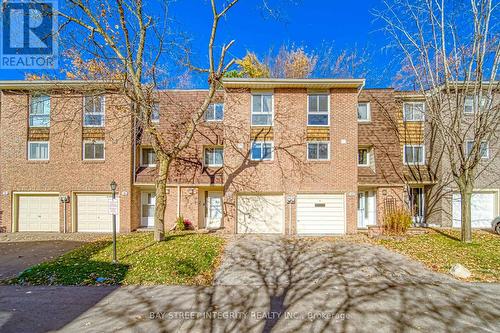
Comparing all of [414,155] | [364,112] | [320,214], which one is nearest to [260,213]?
[320,214]

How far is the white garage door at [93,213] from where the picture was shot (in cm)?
1403

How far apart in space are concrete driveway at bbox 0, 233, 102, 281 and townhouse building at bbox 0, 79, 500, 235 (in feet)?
3.88

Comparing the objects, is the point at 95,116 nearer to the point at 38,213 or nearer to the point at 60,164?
the point at 60,164

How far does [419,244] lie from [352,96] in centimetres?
735

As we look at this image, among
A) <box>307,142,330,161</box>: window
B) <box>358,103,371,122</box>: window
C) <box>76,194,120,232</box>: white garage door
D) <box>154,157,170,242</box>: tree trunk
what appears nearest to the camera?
<box>154,157,170,242</box>: tree trunk

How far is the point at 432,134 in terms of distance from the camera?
50.0 feet

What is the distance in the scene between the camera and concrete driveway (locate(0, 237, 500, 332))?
4.63 meters

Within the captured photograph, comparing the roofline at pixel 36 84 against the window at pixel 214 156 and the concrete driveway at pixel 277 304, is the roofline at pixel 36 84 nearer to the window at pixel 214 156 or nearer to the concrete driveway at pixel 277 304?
the window at pixel 214 156

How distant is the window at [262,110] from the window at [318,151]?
2.37 meters

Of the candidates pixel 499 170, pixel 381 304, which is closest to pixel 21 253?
pixel 381 304

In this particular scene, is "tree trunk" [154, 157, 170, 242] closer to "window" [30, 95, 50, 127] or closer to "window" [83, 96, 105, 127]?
"window" [83, 96, 105, 127]

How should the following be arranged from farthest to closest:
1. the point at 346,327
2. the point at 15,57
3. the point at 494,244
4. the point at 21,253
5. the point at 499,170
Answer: the point at 499,170, the point at 15,57, the point at 494,244, the point at 21,253, the point at 346,327

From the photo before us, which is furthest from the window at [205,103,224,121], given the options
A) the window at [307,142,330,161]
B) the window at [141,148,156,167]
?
the window at [307,142,330,161]

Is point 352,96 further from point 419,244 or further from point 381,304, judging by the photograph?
point 381,304
